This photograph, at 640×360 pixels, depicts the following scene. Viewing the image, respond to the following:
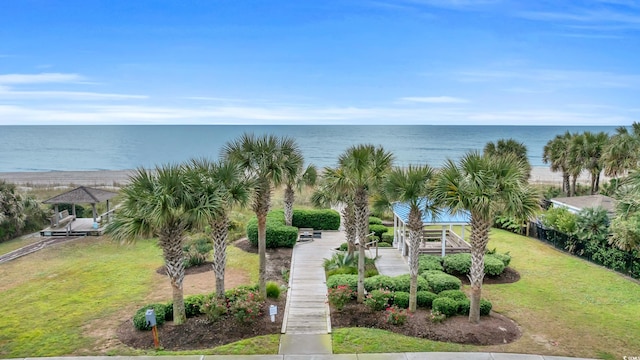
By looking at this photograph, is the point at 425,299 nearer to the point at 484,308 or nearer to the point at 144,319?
the point at 484,308

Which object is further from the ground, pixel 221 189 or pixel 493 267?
pixel 221 189

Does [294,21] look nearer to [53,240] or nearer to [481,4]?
[481,4]

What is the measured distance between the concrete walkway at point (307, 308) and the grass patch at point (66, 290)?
510cm

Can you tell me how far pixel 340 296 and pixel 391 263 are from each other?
584 centimetres

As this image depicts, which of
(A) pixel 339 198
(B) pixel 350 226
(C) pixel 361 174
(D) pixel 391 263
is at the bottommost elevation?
(D) pixel 391 263

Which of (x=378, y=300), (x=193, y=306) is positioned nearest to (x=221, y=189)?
(x=193, y=306)

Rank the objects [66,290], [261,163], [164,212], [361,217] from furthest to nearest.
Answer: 1. [66,290]
2. [361,217]
3. [261,163]
4. [164,212]

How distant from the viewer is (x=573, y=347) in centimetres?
912

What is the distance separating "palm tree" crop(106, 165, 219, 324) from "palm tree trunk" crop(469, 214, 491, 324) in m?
7.10

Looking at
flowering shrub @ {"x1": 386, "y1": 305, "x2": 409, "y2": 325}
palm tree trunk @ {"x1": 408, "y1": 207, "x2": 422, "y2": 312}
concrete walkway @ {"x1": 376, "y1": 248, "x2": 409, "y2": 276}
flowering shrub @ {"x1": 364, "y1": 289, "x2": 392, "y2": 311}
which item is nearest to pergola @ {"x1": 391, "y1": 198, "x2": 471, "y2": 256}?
concrete walkway @ {"x1": 376, "y1": 248, "x2": 409, "y2": 276}

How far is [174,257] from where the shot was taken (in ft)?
32.9

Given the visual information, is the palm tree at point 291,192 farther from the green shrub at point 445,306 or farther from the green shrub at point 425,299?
the green shrub at point 445,306

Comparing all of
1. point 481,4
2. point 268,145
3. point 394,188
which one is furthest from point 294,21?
point 394,188

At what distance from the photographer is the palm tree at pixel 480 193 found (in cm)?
963
